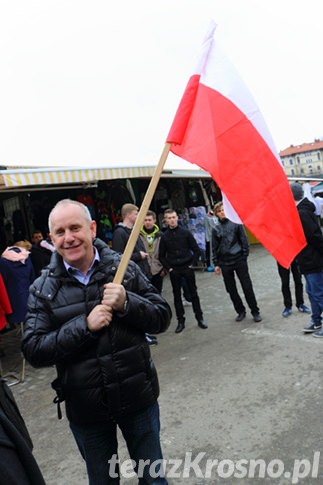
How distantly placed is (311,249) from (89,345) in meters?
3.79

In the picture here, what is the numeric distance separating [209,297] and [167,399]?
4407 mm

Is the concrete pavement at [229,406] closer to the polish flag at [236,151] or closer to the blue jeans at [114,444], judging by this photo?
the blue jeans at [114,444]

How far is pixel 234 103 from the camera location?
231 centimetres

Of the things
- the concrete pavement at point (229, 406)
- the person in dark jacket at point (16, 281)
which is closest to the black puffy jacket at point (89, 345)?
the concrete pavement at point (229, 406)

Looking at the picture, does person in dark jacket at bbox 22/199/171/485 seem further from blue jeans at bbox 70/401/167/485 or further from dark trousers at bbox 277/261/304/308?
dark trousers at bbox 277/261/304/308

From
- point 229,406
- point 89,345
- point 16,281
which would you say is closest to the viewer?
point 89,345

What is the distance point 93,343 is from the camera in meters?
2.06

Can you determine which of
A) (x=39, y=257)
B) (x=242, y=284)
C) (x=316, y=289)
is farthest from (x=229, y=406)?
(x=39, y=257)

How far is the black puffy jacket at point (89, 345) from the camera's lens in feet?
6.66

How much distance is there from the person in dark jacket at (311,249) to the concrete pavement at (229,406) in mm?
656

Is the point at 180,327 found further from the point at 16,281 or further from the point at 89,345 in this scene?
the point at 89,345

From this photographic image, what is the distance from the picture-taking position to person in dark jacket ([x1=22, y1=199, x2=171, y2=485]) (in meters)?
2.02

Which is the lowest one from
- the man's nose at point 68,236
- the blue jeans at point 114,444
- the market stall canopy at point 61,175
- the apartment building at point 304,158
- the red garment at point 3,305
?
the blue jeans at point 114,444

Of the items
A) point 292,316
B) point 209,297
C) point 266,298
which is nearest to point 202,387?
point 292,316
